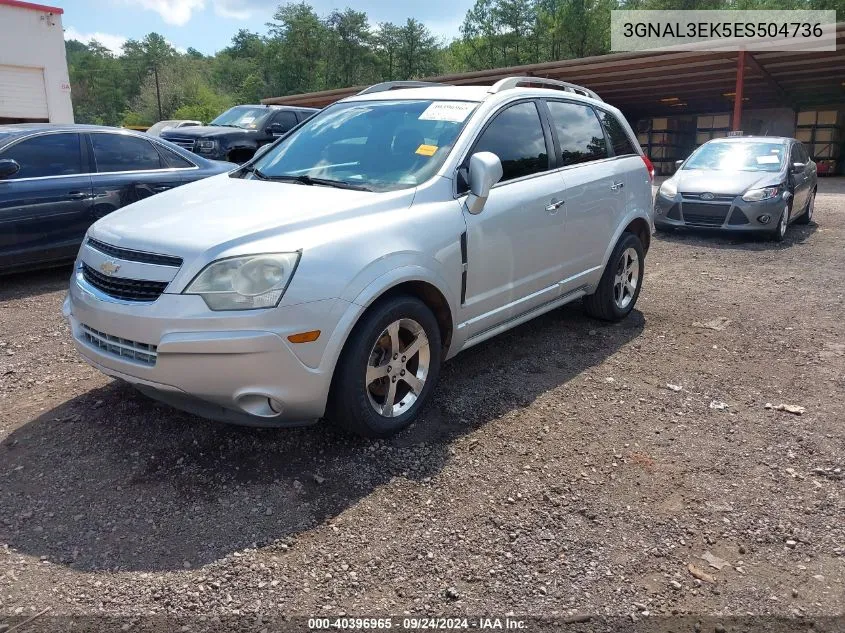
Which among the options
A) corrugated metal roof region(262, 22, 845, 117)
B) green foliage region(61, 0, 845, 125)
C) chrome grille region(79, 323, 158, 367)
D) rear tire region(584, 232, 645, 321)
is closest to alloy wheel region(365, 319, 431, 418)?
chrome grille region(79, 323, 158, 367)

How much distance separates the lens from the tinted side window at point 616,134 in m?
5.46

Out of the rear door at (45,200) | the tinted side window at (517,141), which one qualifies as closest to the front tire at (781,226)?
the tinted side window at (517,141)

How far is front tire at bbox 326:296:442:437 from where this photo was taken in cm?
323

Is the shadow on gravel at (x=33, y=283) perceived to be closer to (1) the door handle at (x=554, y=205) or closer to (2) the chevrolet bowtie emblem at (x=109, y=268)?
(2) the chevrolet bowtie emblem at (x=109, y=268)

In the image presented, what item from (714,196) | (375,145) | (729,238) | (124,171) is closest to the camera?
(375,145)

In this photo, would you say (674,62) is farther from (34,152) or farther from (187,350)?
(187,350)

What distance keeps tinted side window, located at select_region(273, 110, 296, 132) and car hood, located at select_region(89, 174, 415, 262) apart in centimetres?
1061

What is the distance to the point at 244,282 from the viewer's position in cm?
297

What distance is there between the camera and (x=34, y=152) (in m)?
6.54

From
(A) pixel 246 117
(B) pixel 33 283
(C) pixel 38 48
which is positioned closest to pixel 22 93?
(C) pixel 38 48

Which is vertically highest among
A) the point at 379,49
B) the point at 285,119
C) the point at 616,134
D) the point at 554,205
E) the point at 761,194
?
the point at 379,49

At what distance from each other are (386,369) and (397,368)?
79 millimetres

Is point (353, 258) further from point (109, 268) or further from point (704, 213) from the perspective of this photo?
point (704, 213)

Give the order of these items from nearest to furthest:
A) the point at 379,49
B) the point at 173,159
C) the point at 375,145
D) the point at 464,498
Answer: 1. the point at 464,498
2. the point at 375,145
3. the point at 173,159
4. the point at 379,49
